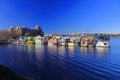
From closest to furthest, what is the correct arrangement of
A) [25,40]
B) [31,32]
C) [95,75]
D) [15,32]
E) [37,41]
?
[95,75]
[37,41]
[25,40]
[15,32]
[31,32]

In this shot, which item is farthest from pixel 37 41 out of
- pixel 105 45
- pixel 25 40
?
pixel 105 45

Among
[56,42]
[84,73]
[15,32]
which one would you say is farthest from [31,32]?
[84,73]

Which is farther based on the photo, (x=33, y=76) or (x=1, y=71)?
(x=33, y=76)

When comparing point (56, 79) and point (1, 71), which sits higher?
point (1, 71)

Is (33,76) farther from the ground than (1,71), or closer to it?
closer to it

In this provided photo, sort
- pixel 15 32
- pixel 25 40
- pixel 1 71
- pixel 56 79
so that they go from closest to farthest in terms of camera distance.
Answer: pixel 1 71 → pixel 56 79 → pixel 25 40 → pixel 15 32

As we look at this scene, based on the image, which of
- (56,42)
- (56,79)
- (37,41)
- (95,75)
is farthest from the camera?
(37,41)

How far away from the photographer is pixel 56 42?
99.9 metres

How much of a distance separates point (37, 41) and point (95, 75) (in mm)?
88555

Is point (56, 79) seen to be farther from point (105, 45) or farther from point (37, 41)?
point (37, 41)

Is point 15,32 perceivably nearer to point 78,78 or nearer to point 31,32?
point 31,32

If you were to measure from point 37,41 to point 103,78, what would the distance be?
90148mm

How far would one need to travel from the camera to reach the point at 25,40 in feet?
404

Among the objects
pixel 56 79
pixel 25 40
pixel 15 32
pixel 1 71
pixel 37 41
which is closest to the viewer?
pixel 1 71
